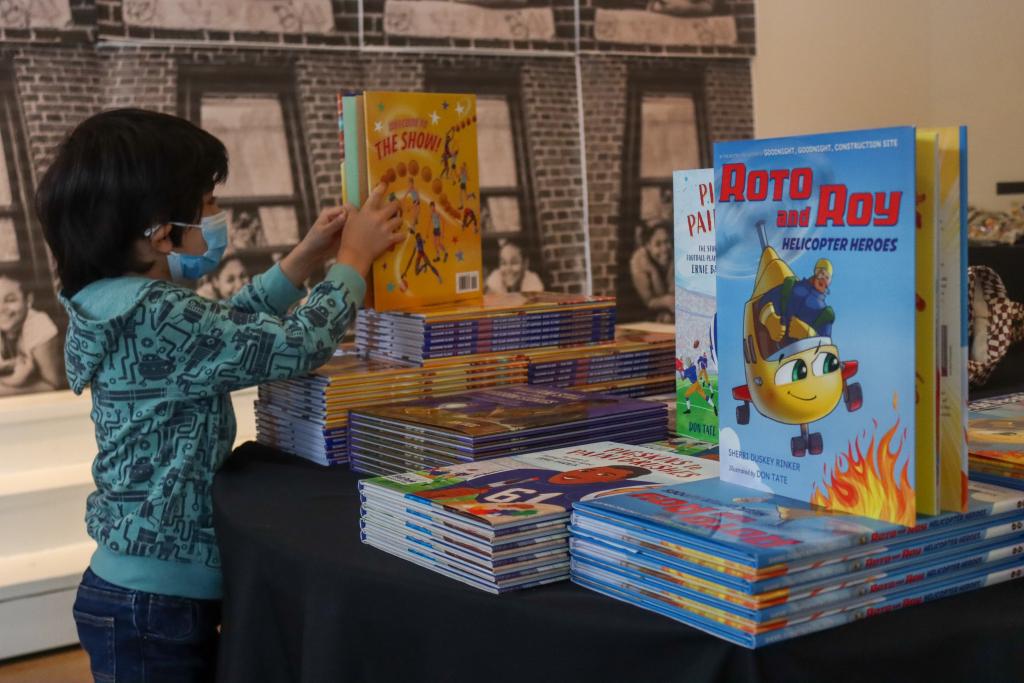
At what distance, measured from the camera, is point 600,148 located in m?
5.15

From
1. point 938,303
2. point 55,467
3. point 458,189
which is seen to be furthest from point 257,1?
point 938,303

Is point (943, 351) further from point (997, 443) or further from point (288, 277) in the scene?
point (288, 277)

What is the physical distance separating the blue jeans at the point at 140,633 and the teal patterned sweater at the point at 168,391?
23mm

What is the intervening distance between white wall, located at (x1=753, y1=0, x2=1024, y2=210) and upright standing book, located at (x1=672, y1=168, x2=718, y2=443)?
4246mm

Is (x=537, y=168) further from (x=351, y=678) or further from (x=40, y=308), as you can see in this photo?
(x=351, y=678)

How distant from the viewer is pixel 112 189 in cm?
177

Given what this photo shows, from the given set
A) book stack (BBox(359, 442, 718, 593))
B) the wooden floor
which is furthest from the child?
the wooden floor

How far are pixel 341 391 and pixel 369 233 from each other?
1.06ft

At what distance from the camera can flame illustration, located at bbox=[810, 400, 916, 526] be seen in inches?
39.1

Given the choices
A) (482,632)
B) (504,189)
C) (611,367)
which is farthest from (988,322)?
(504,189)

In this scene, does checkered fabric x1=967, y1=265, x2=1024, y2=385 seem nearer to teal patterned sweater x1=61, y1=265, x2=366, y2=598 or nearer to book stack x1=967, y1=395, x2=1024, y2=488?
book stack x1=967, y1=395, x2=1024, y2=488

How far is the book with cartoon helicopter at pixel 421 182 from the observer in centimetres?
194

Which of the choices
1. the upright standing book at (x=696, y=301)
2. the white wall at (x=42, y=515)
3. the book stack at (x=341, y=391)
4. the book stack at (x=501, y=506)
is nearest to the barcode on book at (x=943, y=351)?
the book stack at (x=501, y=506)

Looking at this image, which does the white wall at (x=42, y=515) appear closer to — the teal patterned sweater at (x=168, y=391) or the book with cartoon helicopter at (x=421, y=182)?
the teal patterned sweater at (x=168, y=391)
